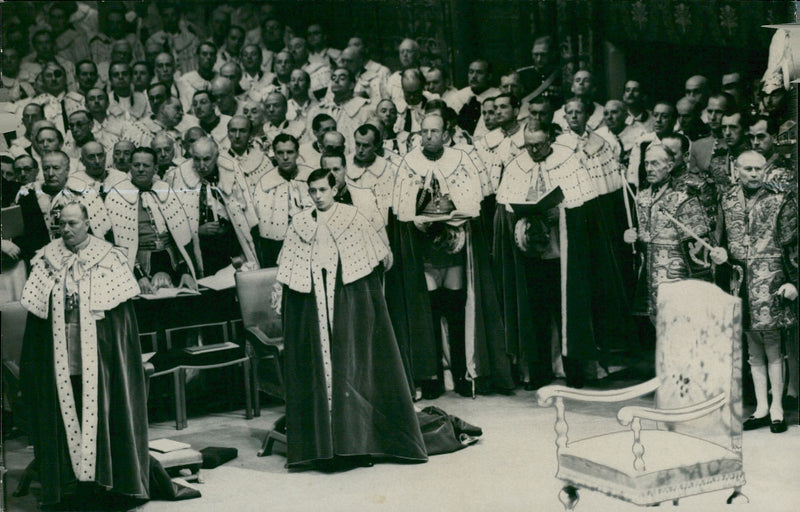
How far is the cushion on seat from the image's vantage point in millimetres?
4555

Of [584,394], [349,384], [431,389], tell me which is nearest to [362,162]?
[349,384]

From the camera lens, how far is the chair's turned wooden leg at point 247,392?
5992 mm

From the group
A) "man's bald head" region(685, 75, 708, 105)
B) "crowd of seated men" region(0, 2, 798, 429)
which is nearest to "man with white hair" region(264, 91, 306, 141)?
"crowd of seated men" region(0, 2, 798, 429)

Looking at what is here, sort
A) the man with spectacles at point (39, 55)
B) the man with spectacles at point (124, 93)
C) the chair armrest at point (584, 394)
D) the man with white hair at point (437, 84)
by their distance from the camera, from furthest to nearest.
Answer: the man with white hair at point (437, 84) < the man with spectacles at point (124, 93) < the man with spectacles at point (39, 55) < the chair armrest at point (584, 394)

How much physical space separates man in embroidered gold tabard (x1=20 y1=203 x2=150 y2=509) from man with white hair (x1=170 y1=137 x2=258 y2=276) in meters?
0.67

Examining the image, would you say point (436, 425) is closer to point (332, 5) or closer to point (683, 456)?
point (683, 456)

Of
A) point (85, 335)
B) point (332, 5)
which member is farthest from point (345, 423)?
point (332, 5)

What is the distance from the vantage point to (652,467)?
4578mm

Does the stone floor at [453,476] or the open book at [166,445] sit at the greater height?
the open book at [166,445]

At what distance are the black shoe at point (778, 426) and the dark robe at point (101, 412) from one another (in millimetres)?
3198

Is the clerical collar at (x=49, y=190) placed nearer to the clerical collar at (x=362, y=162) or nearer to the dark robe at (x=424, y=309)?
the clerical collar at (x=362, y=162)

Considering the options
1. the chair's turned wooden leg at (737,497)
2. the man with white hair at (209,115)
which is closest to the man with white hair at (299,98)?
the man with white hair at (209,115)

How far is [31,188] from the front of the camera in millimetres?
5406

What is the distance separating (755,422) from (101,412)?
10.9ft
